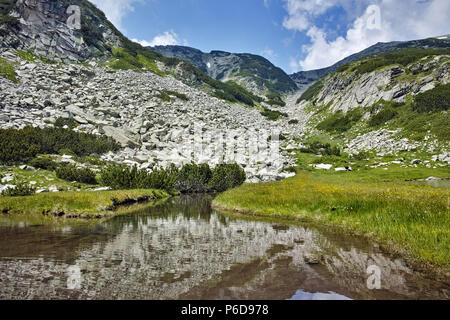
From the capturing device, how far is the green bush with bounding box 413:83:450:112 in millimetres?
56281

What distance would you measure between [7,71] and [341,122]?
80.9m

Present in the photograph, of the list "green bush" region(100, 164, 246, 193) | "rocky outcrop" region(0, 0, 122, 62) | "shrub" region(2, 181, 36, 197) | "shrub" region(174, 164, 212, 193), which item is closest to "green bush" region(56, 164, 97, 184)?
"green bush" region(100, 164, 246, 193)

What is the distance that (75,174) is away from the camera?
2764 centimetres

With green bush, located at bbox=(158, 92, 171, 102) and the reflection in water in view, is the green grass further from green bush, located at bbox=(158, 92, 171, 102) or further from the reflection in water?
the reflection in water

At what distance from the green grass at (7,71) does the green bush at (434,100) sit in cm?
8674

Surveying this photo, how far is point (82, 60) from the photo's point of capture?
81.4 m

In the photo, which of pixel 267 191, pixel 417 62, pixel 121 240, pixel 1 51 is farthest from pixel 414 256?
pixel 417 62

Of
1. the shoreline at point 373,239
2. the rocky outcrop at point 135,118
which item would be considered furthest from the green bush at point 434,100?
the shoreline at point 373,239

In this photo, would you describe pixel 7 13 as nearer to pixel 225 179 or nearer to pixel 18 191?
pixel 18 191

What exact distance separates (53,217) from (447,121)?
64504 mm

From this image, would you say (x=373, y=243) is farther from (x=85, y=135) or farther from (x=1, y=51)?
(x=1, y=51)

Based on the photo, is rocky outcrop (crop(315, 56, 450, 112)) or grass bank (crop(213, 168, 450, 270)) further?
rocky outcrop (crop(315, 56, 450, 112))

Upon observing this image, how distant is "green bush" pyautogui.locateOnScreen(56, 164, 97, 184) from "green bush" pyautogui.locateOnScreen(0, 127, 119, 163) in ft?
15.4

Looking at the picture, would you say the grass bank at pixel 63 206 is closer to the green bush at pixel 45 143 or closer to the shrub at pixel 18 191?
the shrub at pixel 18 191
